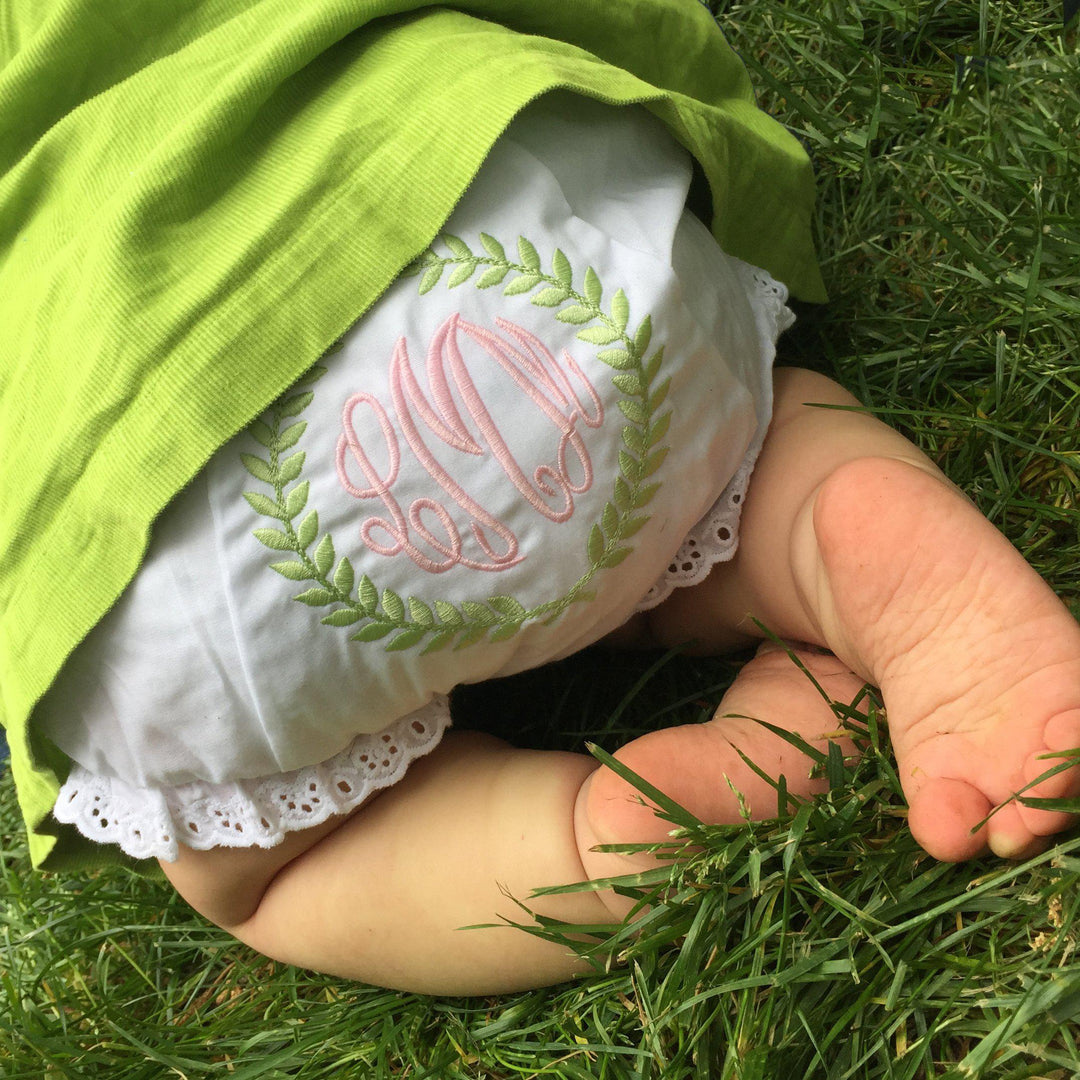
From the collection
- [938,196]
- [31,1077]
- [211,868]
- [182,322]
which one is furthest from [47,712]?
[938,196]

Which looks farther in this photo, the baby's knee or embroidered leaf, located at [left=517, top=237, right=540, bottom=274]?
the baby's knee

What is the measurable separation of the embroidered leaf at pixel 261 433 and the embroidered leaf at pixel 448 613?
0.17 meters

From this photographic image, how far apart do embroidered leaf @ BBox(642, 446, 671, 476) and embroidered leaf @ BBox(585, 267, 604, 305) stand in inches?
5.2

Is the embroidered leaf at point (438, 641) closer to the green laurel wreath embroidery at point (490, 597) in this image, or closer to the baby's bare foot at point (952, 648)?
the green laurel wreath embroidery at point (490, 597)

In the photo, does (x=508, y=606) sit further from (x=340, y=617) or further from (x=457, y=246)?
(x=457, y=246)

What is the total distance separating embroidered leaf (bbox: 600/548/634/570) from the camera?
0.85 metres

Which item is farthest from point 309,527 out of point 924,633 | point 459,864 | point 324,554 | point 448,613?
point 924,633

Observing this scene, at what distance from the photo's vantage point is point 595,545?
837 millimetres

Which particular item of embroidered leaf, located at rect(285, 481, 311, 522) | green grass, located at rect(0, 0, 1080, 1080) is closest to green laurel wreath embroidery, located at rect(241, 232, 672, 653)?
embroidered leaf, located at rect(285, 481, 311, 522)

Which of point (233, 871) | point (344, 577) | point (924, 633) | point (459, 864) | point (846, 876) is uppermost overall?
point (924, 633)

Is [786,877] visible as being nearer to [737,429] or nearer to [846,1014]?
[846,1014]

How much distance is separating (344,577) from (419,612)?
2.6 inches

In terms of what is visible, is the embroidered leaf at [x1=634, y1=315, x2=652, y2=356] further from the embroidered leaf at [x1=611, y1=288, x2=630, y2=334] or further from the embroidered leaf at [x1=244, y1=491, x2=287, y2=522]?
the embroidered leaf at [x1=244, y1=491, x2=287, y2=522]

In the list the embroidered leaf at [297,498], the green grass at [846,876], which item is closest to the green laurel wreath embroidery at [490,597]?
the embroidered leaf at [297,498]
